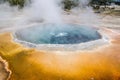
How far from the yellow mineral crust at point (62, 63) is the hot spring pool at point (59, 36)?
Result: 30.2 inches

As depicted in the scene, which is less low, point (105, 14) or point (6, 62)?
point (6, 62)

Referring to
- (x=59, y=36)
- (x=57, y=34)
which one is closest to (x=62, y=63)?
(x=59, y=36)

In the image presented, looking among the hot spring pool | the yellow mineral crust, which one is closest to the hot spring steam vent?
the hot spring pool

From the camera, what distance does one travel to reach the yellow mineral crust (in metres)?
16.5

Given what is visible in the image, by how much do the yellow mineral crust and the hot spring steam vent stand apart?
2.12m

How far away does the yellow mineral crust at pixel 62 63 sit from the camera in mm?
16516

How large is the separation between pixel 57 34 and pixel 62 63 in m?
7.03

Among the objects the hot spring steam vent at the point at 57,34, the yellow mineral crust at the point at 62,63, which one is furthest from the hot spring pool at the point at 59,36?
the yellow mineral crust at the point at 62,63

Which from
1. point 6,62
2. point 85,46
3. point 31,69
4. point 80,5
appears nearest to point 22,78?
point 31,69

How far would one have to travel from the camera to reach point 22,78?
16109 millimetres

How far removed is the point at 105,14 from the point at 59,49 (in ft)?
57.3

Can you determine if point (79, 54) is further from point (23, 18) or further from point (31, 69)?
point (23, 18)

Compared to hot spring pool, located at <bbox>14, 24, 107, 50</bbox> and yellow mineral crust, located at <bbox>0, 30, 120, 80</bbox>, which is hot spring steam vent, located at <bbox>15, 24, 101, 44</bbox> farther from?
yellow mineral crust, located at <bbox>0, 30, 120, 80</bbox>

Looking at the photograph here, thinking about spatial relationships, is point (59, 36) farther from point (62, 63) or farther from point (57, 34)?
point (62, 63)
